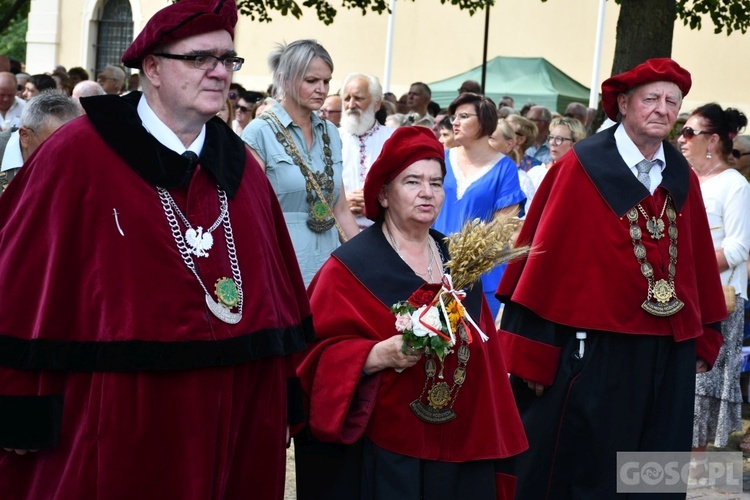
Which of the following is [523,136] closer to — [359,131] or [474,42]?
[359,131]

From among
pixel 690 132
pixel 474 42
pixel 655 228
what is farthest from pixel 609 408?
pixel 474 42

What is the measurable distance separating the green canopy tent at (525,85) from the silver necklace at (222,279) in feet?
65.0

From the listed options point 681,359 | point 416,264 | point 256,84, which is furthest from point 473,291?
point 256,84

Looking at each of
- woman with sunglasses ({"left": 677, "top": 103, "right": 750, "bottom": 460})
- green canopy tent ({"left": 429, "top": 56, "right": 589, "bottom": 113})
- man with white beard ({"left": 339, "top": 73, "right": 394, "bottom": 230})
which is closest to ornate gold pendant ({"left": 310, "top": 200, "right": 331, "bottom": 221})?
man with white beard ({"left": 339, "top": 73, "right": 394, "bottom": 230})

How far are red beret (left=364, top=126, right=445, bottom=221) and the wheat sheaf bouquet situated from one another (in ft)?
1.16

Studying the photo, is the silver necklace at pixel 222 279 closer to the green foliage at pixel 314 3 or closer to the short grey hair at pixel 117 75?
the green foliage at pixel 314 3

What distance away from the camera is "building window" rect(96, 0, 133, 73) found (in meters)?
33.6

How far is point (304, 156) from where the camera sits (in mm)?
5875

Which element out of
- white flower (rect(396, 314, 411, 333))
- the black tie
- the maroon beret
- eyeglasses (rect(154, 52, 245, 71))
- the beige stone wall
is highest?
the beige stone wall

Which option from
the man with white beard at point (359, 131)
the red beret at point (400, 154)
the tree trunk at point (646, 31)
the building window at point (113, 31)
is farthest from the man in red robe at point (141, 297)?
the building window at point (113, 31)

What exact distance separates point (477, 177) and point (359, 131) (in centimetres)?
111

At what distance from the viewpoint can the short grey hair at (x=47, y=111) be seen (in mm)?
5168

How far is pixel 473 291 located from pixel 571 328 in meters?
1.20

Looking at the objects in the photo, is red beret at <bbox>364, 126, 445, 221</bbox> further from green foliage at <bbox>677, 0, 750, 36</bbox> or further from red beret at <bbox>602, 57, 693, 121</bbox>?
green foliage at <bbox>677, 0, 750, 36</bbox>
